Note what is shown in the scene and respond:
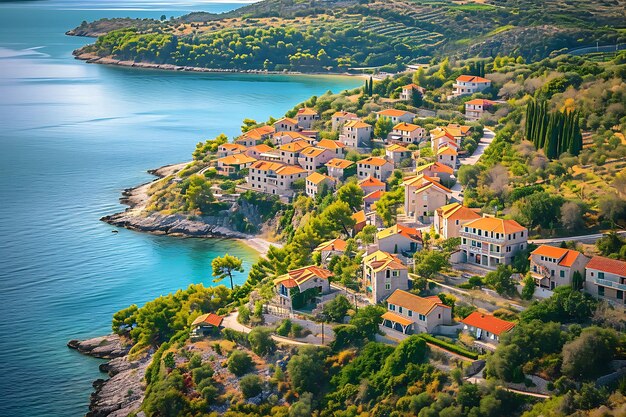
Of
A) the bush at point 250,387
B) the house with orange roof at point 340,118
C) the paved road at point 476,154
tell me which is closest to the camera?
the bush at point 250,387

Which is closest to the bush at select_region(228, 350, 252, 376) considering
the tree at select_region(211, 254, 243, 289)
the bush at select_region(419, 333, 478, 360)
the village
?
the village

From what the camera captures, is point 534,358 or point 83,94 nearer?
point 534,358

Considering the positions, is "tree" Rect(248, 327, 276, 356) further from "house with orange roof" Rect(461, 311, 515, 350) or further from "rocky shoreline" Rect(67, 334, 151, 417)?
"house with orange roof" Rect(461, 311, 515, 350)

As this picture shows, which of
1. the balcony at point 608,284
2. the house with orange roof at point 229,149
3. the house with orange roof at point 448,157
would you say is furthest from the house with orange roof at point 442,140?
the balcony at point 608,284

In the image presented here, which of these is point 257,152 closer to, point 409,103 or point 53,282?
point 409,103

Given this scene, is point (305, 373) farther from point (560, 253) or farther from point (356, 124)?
point (356, 124)

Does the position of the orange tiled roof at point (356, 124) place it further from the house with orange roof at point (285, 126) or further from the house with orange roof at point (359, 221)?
the house with orange roof at point (359, 221)

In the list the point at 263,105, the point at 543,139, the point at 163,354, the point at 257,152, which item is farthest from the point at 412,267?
the point at 263,105

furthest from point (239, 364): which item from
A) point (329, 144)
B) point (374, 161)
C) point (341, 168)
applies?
point (329, 144)
